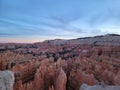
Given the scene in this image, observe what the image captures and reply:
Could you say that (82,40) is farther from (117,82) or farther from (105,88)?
(105,88)

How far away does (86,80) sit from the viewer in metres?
16.2

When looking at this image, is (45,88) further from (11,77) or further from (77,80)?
(11,77)

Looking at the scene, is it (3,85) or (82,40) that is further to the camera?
(82,40)

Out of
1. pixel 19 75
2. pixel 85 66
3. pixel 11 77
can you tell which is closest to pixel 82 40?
pixel 85 66

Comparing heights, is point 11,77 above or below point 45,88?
above

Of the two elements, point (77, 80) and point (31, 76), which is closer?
point (77, 80)

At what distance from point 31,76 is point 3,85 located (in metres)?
12.6

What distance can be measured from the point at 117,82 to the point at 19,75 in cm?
1067

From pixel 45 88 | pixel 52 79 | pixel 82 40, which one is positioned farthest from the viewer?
pixel 82 40

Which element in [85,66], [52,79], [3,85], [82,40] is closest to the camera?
[3,85]

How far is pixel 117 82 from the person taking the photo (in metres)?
15.7

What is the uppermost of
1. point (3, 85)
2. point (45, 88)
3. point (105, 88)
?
point (105, 88)

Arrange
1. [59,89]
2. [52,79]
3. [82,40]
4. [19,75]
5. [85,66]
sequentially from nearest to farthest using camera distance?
[59,89]
[52,79]
[19,75]
[85,66]
[82,40]

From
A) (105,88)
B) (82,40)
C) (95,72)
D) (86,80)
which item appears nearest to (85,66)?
(95,72)
